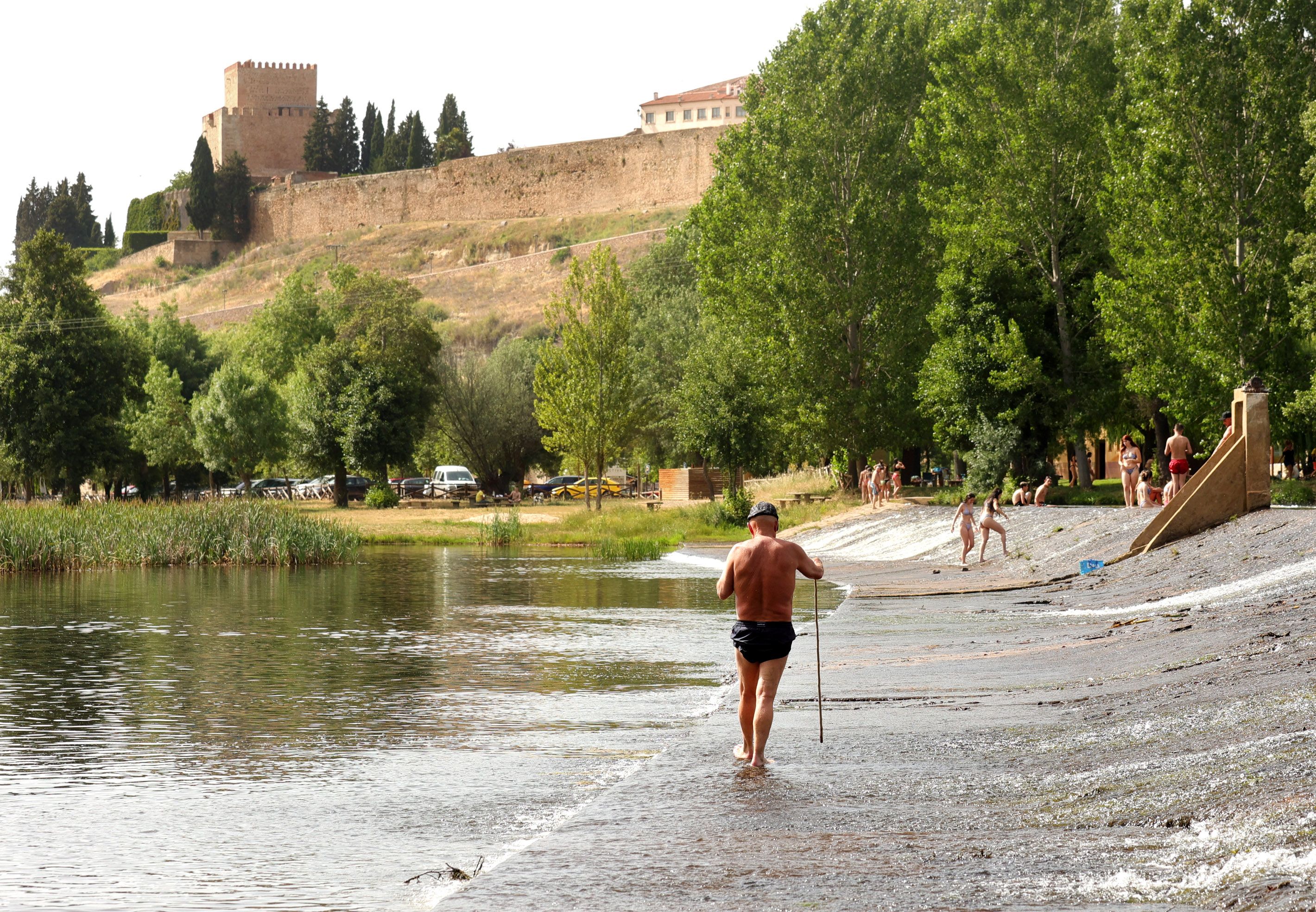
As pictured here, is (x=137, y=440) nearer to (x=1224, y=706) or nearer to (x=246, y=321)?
(x=246, y=321)

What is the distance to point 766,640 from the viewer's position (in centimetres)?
1053

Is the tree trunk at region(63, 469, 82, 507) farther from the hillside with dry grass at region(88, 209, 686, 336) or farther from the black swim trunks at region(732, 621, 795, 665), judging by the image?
the black swim trunks at region(732, 621, 795, 665)

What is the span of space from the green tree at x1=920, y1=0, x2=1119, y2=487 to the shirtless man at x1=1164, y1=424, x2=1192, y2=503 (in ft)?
35.7

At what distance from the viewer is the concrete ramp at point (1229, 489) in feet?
84.1

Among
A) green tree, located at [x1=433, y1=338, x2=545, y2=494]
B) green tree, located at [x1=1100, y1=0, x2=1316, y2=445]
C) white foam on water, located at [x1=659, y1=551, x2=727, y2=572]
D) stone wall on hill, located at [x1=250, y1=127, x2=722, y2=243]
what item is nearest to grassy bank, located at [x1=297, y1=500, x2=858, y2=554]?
white foam on water, located at [x1=659, y1=551, x2=727, y2=572]

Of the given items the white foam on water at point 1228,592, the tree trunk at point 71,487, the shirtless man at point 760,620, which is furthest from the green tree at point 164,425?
the shirtless man at point 760,620

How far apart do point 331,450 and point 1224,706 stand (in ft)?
213

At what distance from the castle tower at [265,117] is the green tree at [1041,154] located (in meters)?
127

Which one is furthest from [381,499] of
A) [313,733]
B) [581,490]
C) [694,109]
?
[694,109]

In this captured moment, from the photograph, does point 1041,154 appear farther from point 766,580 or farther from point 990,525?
point 766,580

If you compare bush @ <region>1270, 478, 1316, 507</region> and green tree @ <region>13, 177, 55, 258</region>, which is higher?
green tree @ <region>13, 177, 55, 258</region>

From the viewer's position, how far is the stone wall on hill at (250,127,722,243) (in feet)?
432

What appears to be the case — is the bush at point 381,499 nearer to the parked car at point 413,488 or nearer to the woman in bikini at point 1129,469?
the parked car at point 413,488

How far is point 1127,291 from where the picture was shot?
1523 inches
